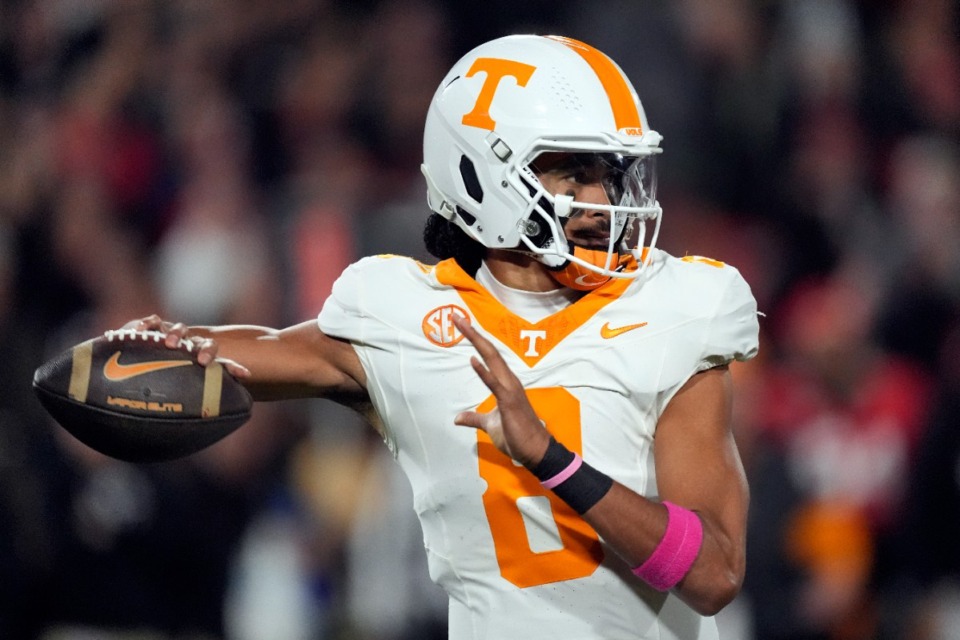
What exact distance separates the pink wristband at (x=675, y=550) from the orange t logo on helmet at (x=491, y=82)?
2.36ft

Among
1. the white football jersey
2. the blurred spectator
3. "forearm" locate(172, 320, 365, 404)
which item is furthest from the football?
the blurred spectator

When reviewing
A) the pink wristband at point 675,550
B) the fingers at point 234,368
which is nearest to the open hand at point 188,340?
the fingers at point 234,368

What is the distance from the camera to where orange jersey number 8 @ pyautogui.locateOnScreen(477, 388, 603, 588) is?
224 cm

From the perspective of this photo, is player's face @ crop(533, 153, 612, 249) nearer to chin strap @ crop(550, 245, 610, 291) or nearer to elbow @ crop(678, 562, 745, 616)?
chin strap @ crop(550, 245, 610, 291)

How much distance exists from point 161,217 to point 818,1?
266 centimetres

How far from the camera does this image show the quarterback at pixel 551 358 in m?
2.23

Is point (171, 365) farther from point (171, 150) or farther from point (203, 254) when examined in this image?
point (171, 150)

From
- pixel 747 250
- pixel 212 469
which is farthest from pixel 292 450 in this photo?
pixel 747 250

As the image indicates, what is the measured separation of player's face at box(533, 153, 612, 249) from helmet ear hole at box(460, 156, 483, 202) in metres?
0.11

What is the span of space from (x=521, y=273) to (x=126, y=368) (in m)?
0.67

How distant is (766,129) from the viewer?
5332 mm

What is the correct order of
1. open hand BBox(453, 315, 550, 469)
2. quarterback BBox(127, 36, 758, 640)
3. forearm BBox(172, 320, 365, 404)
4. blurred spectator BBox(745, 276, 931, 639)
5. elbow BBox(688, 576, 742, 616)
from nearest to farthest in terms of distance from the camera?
open hand BBox(453, 315, 550, 469)
elbow BBox(688, 576, 742, 616)
quarterback BBox(127, 36, 758, 640)
forearm BBox(172, 320, 365, 404)
blurred spectator BBox(745, 276, 931, 639)

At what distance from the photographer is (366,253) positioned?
475cm

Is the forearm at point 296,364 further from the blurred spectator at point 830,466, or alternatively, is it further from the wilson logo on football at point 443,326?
the blurred spectator at point 830,466
